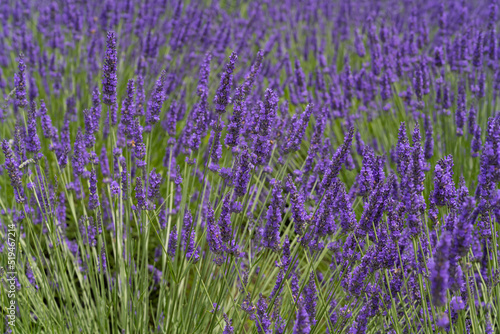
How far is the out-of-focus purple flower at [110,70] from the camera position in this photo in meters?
2.03

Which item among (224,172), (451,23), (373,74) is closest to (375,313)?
(224,172)

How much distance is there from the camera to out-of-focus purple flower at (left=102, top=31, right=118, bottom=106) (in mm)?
2033

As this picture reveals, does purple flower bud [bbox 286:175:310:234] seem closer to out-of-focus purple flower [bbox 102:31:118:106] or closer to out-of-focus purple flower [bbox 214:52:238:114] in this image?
out-of-focus purple flower [bbox 214:52:238:114]

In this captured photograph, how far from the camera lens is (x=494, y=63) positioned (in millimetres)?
3980

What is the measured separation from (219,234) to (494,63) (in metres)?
3.06

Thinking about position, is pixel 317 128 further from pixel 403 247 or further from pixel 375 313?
pixel 375 313

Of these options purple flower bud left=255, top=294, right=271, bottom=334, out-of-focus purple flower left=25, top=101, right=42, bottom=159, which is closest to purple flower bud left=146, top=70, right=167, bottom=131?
out-of-focus purple flower left=25, top=101, right=42, bottom=159

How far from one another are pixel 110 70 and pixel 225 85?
479mm

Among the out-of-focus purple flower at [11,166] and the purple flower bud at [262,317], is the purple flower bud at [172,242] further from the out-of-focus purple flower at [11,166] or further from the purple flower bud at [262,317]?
the out-of-focus purple flower at [11,166]

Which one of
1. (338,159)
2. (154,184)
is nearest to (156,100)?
(154,184)

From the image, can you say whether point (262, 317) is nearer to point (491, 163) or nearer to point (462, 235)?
point (462, 235)

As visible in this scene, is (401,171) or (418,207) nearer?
(418,207)

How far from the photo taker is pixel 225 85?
194cm

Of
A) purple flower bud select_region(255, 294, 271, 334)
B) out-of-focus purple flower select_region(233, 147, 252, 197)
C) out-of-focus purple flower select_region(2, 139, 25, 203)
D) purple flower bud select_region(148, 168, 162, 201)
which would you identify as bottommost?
purple flower bud select_region(255, 294, 271, 334)
